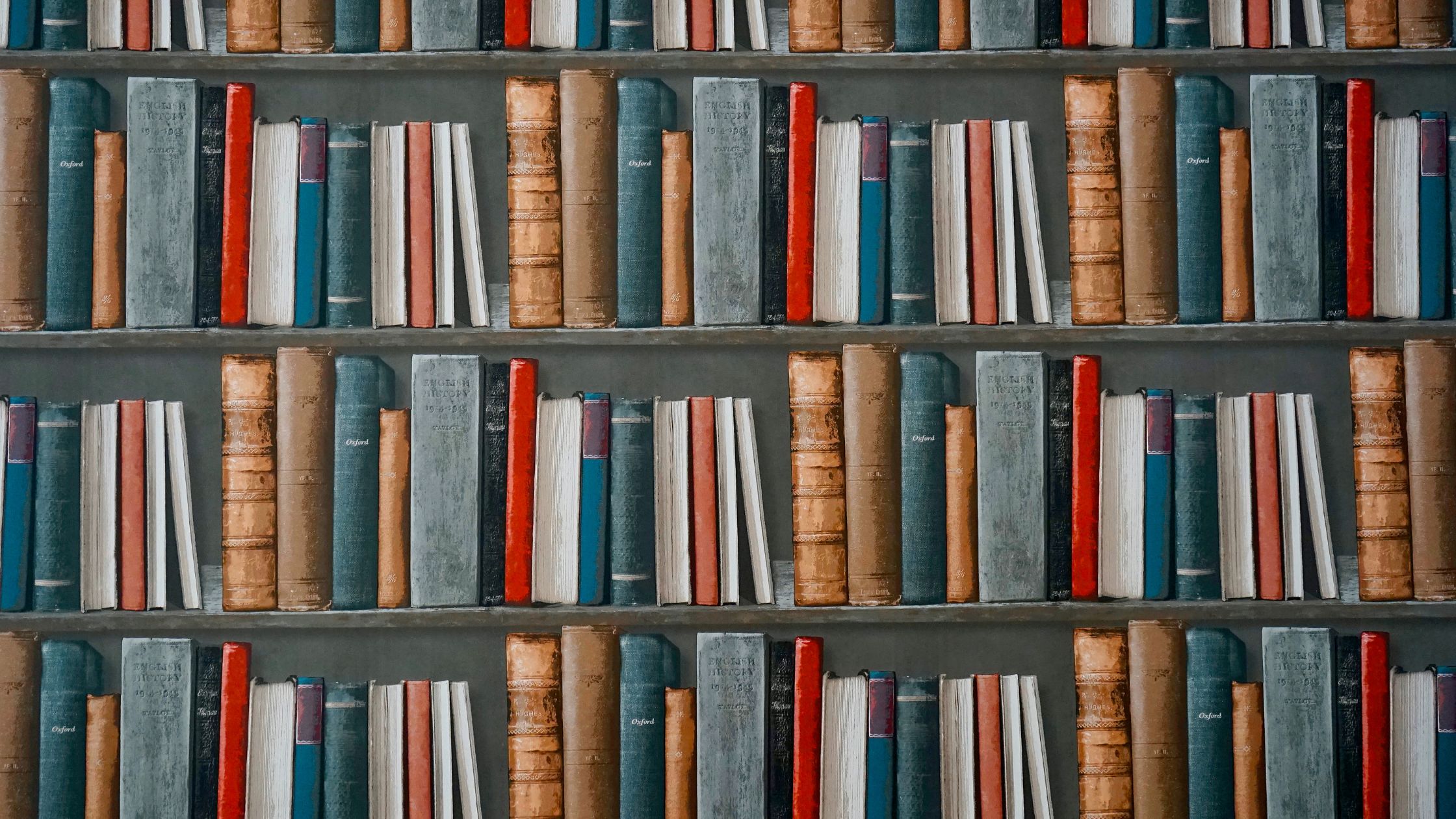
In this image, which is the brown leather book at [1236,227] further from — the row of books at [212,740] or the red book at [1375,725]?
the row of books at [212,740]

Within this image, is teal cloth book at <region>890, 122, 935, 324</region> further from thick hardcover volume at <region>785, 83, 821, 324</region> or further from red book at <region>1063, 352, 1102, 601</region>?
red book at <region>1063, 352, 1102, 601</region>

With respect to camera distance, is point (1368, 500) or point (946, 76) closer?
point (1368, 500)

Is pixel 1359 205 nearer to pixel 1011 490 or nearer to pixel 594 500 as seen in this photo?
pixel 1011 490

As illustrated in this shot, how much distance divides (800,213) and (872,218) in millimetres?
108

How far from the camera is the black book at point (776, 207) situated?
74.0 inches

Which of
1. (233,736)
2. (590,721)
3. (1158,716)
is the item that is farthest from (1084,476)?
(233,736)

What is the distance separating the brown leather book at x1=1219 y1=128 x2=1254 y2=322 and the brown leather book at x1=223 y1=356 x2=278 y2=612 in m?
1.42

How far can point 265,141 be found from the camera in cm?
187

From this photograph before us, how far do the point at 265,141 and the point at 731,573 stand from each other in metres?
0.95

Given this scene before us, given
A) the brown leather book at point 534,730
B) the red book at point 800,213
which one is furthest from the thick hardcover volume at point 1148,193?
the brown leather book at point 534,730

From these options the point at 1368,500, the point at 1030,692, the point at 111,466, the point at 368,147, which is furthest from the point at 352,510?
the point at 1368,500

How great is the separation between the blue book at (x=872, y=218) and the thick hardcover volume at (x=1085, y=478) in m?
0.32

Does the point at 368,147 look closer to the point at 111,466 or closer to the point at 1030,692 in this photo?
the point at 111,466

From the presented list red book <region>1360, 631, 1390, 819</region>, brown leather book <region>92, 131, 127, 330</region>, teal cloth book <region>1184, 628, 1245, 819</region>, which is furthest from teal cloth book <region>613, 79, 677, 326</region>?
red book <region>1360, 631, 1390, 819</region>
